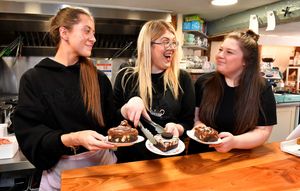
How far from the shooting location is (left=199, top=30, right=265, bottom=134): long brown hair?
129 centimetres

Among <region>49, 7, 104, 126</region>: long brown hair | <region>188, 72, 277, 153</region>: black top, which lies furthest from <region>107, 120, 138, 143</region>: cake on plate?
<region>188, 72, 277, 153</region>: black top

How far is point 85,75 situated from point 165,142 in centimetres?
49

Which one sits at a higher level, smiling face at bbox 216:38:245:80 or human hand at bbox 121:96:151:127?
smiling face at bbox 216:38:245:80

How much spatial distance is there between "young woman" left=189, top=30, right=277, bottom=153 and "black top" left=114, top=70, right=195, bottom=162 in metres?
0.10

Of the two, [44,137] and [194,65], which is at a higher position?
[194,65]

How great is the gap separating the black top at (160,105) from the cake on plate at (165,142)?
0.33 metres

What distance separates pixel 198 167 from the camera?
952 mm

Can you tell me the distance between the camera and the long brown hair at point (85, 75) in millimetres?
1077

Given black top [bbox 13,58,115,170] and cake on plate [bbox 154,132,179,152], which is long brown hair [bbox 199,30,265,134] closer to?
cake on plate [bbox 154,132,179,152]

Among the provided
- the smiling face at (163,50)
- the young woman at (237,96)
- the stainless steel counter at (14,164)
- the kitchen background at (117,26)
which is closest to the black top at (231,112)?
the young woman at (237,96)

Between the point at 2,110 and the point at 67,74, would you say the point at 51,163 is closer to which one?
the point at 67,74

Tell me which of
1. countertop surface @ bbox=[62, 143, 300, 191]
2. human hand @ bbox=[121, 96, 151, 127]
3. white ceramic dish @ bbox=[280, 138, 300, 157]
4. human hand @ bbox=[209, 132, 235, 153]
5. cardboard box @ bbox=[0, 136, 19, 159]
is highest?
Answer: human hand @ bbox=[121, 96, 151, 127]

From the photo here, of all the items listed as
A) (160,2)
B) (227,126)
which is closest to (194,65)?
(160,2)

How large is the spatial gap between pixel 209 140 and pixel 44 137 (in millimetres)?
643
